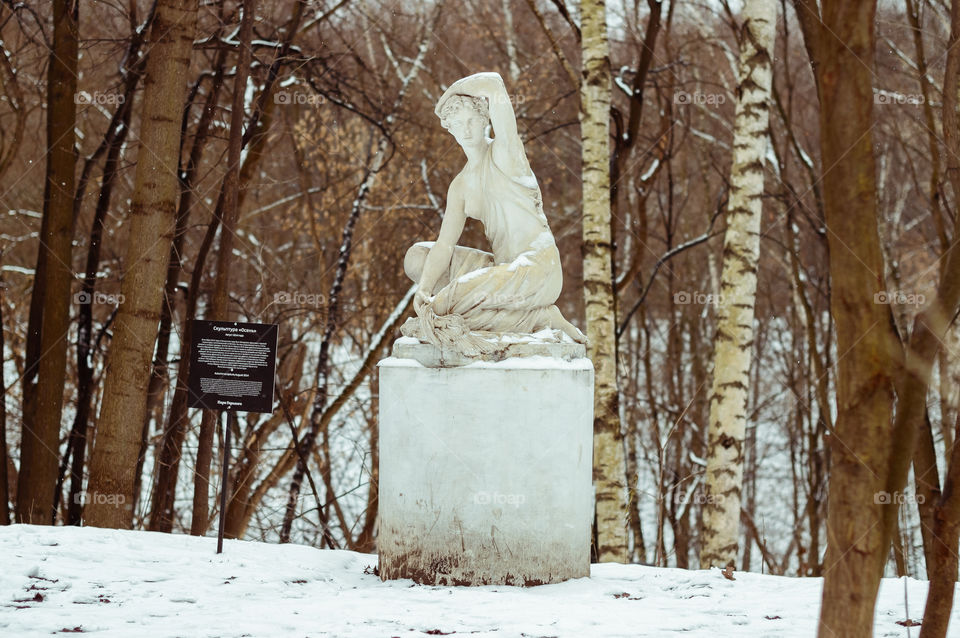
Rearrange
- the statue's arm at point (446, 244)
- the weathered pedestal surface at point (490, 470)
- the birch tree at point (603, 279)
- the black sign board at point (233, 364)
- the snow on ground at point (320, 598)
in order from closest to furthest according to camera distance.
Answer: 1. the snow on ground at point (320, 598)
2. the weathered pedestal surface at point (490, 470)
3. the statue's arm at point (446, 244)
4. the black sign board at point (233, 364)
5. the birch tree at point (603, 279)

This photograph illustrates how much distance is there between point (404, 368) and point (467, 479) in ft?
2.24

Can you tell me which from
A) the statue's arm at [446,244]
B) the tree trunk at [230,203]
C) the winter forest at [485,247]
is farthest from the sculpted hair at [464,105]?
the tree trunk at [230,203]

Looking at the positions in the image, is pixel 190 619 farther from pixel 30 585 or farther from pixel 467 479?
pixel 467 479

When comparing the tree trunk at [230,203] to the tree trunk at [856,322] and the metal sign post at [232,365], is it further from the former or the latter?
the tree trunk at [856,322]

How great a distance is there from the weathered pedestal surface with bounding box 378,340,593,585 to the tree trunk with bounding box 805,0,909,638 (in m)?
2.72

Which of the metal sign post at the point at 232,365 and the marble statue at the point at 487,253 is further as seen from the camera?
the metal sign post at the point at 232,365

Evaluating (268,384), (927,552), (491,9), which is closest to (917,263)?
(491,9)

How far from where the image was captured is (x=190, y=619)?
418 centimetres

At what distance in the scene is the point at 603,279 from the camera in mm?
7281

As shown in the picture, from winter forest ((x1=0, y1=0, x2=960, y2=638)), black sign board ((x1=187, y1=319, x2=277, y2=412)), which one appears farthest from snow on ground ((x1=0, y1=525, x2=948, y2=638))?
black sign board ((x1=187, y1=319, x2=277, y2=412))

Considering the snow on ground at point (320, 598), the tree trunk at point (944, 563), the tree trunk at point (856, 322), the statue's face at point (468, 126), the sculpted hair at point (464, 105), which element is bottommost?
the snow on ground at point (320, 598)

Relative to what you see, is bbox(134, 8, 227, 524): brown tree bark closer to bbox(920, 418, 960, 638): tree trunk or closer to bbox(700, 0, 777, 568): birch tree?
bbox(700, 0, 777, 568): birch tree

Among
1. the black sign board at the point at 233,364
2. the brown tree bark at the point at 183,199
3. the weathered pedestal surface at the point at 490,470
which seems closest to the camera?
the weathered pedestal surface at the point at 490,470

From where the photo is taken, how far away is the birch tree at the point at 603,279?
24.0 ft
